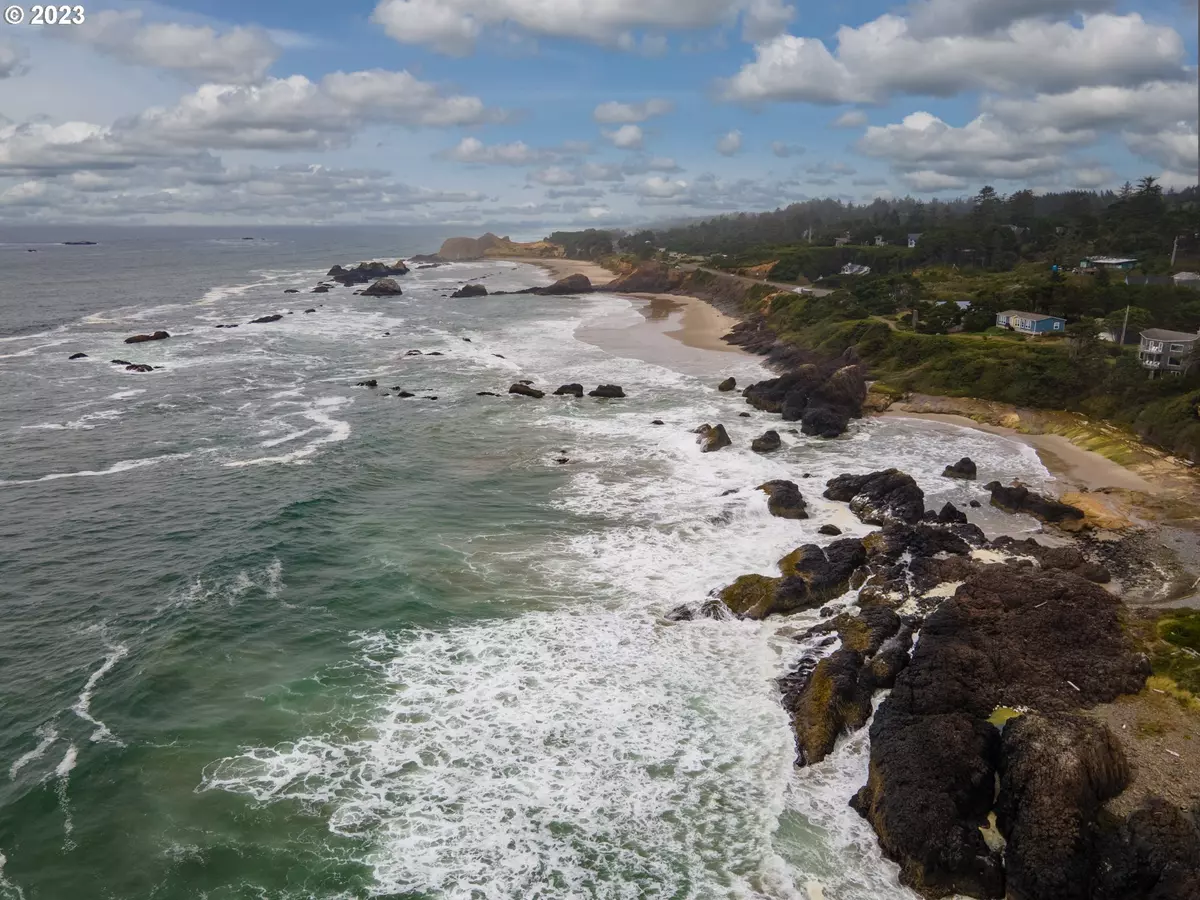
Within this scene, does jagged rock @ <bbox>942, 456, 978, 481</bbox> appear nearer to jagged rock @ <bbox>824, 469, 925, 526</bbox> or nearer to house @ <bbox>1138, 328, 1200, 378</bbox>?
jagged rock @ <bbox>824, 469, 925, 526</bbox>

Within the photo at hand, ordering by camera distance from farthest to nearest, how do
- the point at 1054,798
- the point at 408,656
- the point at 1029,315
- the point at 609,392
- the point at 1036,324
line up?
1. the point at 1029,315
2. the point at 1036,324
3. the point at 609,392
4. the point at 408,656
5. the point at 1054,798

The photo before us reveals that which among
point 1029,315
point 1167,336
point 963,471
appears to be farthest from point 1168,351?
point 963,471

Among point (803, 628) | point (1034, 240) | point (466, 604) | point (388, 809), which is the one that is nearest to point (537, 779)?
point (388, 809)

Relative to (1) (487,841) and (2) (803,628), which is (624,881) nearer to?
(1) (487,841)

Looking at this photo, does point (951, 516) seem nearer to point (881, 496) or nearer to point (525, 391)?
point (881, 496)

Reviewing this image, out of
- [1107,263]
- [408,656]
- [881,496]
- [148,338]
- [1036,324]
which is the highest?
[1107,263]

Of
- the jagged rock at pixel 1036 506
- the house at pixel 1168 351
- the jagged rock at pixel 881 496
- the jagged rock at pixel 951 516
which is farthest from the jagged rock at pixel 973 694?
the house at pixel 1168 351
